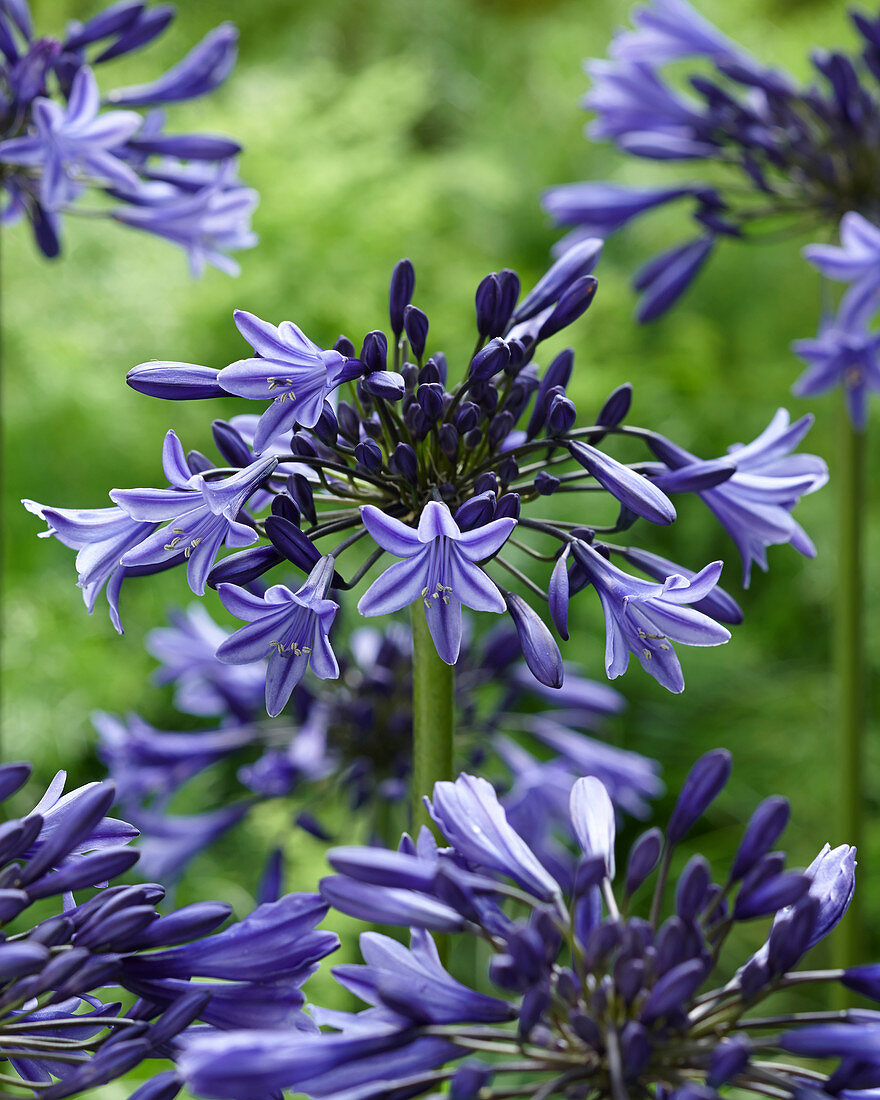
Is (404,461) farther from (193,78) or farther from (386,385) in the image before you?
(193,78)

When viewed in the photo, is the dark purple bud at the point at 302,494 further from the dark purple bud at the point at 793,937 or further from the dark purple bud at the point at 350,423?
the dark purple bud at the point at 793,937

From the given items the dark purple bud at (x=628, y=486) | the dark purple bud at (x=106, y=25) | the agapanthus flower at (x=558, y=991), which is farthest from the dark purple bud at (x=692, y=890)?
the dark purple bud at (x=106, y=25)

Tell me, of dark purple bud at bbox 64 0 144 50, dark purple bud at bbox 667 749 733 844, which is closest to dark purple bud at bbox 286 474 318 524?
dark purple bud at bbox 667 749 733 844

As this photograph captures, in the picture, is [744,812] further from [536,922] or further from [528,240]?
[536,922]

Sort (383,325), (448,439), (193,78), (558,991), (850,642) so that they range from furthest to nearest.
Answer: (383,325) → (850,642) → (193,78) → (448,439) → (558,991)

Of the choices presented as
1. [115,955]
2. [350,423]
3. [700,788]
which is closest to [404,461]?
[350,423]

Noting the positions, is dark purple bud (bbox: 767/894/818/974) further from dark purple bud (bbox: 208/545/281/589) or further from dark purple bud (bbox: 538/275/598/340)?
dark purple bud (bbox: 538/275/598/340)

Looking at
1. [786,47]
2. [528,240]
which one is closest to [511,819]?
[528,240]
